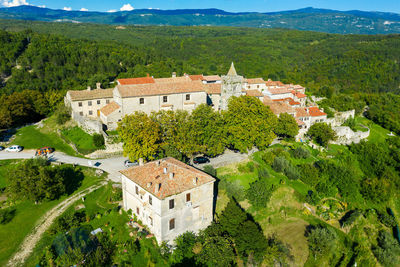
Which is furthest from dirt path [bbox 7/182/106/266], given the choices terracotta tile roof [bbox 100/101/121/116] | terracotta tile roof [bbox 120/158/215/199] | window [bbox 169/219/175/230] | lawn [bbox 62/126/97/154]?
terracotta tile roof [bbox 100/101/121/116]

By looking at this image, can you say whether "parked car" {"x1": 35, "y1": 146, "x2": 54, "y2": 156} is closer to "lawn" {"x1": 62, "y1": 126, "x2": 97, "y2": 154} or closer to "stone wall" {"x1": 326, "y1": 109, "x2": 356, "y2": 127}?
"lawn" {"x1": 62, "y1": 126, "x2": 97, "y2": 154}

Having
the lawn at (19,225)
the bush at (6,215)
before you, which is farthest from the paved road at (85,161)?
the bush at (6,215)

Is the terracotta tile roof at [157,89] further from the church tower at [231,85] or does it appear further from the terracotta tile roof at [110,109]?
the church tower at [231,85]

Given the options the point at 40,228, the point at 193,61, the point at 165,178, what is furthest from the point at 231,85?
the point at 193,61

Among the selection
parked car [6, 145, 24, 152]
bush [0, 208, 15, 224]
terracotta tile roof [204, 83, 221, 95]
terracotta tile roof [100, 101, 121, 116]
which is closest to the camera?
bush [0, 208, 15, 224]

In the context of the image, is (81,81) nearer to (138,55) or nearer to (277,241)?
(138,55)

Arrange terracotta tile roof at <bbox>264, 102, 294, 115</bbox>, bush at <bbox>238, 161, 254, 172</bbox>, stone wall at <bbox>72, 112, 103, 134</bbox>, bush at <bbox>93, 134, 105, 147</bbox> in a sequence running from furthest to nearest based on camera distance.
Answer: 1. terracotta tile roof at <bbox>264, 102, 294, 115</bbox>
2. stone wall at <bbox>72, 112, 103, 134</bbox>
3. bush at <bbox>93, 134, 105, 147</bbox>
4. bush at <bbox>238, 161, 254, 172</bbox>
